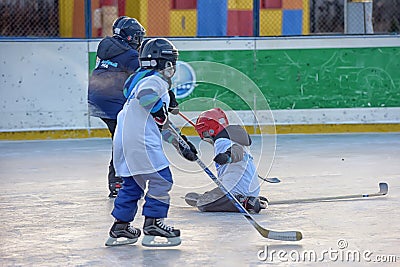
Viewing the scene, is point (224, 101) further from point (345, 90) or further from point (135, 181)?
point (135, 181)

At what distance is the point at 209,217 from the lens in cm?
661

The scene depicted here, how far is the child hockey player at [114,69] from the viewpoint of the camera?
7.54 metres

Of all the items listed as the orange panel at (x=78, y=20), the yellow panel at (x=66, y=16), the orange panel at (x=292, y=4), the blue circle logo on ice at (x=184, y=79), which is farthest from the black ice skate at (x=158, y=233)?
the orange panel at (x=292, y=4)

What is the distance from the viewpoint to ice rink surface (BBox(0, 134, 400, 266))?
532 cm

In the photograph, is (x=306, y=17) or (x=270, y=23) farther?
(x=306, y=17)

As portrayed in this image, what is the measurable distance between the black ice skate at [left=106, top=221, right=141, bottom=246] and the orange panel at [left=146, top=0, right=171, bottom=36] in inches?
316

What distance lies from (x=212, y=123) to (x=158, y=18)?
730cm

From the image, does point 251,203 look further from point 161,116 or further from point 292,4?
point 292,4

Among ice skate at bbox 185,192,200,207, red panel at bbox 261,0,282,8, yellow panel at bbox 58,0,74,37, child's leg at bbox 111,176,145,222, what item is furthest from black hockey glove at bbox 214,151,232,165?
yellow panel at bbox 58,0,74,37

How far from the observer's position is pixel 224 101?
12430 millimetres

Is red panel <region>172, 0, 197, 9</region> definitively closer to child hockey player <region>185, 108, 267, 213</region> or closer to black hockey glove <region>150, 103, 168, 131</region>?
child hockey player <region>185, 108, 267, 213</region>

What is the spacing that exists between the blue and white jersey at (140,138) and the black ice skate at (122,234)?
1.08 feet

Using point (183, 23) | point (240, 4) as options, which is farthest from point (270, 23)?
point (183, 23)

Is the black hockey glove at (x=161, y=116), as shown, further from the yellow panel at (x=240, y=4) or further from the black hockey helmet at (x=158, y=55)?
the yellow panel at (x=240, y=4)
